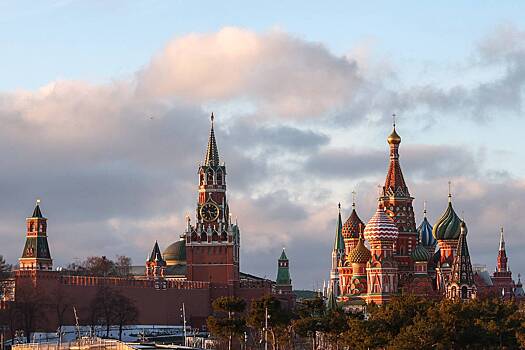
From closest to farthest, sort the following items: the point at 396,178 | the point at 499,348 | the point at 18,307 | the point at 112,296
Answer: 1. the point at 499,348
2. the point at 18,307
3. the point at 112,296
4. the point at 396,178

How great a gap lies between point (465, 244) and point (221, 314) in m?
32.1

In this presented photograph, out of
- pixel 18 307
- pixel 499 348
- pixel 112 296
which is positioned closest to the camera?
pixel 499 348

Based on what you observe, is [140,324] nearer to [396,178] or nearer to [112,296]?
[112,296]

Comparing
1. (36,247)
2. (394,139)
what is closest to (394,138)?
(394,139)

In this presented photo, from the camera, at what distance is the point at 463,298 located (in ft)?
548

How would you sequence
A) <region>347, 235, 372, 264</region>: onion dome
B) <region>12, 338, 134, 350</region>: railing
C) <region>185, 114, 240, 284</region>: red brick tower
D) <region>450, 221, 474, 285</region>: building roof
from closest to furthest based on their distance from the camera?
<region>12, 338, 134, 350</region>: railing, <region>450, 221, 474, 285</region>: building roof, <region>347, 235, 372, 264</region>: onion dome, <region>185, 114, 240, 284</region>: red brick tower

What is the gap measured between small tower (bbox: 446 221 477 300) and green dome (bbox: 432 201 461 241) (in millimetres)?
12636

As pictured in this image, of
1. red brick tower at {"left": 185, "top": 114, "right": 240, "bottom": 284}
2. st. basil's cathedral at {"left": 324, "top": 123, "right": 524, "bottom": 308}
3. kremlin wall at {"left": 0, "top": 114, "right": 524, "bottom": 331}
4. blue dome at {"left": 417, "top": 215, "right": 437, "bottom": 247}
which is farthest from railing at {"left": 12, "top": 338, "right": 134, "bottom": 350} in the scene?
blue dome at {"left": 417, "top": 215, "right": 437, "bottom": 247}

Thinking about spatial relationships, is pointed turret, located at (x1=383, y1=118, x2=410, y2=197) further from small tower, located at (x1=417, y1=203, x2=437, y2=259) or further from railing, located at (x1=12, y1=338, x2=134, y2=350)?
railing, located at (x1=12, y1=338, x2=134, y2=350)

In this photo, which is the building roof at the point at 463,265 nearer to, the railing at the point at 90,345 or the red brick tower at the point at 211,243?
the red brick tower at the point at 211,243

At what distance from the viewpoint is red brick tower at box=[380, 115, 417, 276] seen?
186500 mm

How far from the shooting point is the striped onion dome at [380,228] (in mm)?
177250

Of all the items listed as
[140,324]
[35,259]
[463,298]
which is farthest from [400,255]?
[35,259]

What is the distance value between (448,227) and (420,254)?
4.85m
